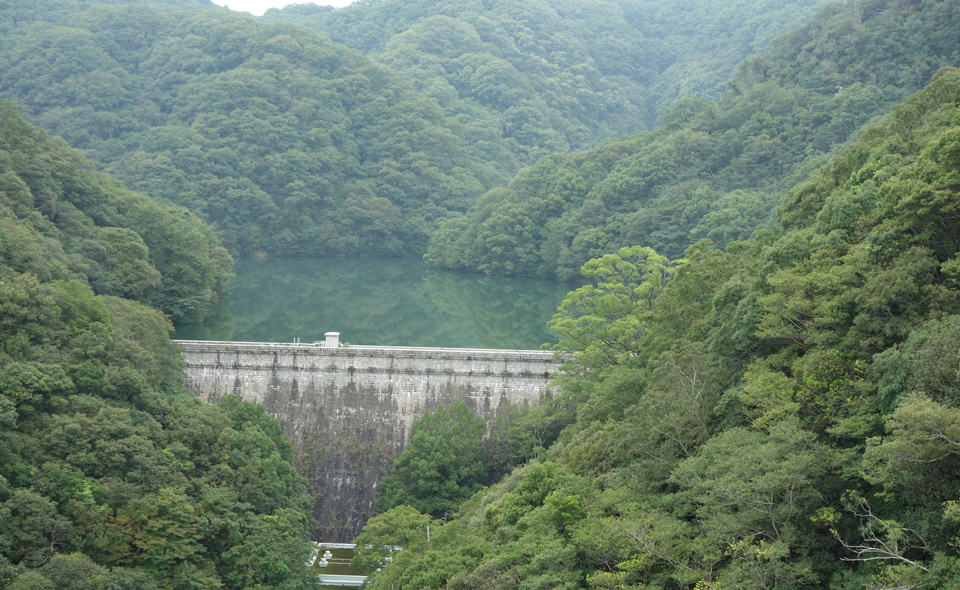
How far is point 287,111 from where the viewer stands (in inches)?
2827

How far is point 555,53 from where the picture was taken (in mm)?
101500

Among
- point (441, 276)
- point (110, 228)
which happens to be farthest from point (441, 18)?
point (110, 228)

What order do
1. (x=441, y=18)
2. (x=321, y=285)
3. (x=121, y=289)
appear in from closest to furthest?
(x=121, y=289) → (x=321, y=285) → (x=441, y=18)

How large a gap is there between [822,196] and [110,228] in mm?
24765

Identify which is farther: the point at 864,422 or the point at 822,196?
the point at 822,196

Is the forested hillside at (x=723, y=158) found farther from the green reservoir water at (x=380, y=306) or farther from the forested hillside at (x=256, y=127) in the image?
the forested hillside at (x=256, y=127)

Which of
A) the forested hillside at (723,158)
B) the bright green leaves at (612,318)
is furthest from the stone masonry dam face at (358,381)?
the forested hillside at (723,158)

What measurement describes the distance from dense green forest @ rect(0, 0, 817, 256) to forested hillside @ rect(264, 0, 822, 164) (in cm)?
38

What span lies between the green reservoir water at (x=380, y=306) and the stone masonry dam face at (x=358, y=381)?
787 cm

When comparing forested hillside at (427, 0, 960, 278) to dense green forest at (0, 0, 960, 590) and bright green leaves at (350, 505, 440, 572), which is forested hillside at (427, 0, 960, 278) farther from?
bright green leaves at (350, 505, 440, 572)

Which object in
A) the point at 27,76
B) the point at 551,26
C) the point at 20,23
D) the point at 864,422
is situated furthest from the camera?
the point at 551,26

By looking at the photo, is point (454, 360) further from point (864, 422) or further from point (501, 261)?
point (501, 261)

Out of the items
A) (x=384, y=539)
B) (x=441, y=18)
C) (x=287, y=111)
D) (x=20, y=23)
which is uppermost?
(x=441, y=18)

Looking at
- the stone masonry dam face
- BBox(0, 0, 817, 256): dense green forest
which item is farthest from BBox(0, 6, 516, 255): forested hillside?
the stone masonry dam face
